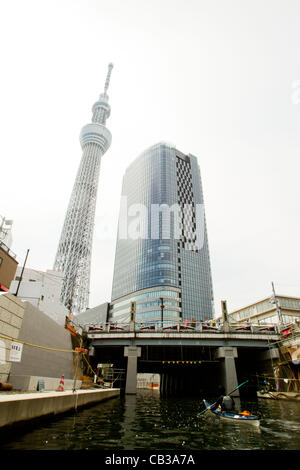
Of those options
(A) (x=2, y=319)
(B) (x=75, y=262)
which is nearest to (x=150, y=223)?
(B) (x=75, y=262)

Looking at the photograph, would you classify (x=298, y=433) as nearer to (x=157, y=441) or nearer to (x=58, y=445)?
(x=157, y=441)

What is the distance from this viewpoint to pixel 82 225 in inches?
5128

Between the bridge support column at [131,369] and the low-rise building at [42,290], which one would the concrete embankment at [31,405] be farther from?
the low-rise building at [42,290]

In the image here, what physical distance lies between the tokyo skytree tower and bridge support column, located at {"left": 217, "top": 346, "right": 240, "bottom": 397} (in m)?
80.6

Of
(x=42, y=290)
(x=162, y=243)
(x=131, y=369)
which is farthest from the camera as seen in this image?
(x=162, y=243)

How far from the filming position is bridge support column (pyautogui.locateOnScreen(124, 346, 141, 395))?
3396cm

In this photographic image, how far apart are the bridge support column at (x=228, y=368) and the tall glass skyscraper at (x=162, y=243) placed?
78480 millimetres

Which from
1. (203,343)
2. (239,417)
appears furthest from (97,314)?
(239,417)

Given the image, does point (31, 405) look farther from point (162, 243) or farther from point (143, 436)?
point (162, 243)

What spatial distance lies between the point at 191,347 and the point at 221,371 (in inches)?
205

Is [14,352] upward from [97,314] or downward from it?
downward

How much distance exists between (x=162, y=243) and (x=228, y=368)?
9818cm

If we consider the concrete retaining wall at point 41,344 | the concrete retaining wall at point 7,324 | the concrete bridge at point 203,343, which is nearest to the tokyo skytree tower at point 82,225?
the concrete bridge at point 203,343

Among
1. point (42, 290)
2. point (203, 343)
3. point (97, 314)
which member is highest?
point (97, 314)
